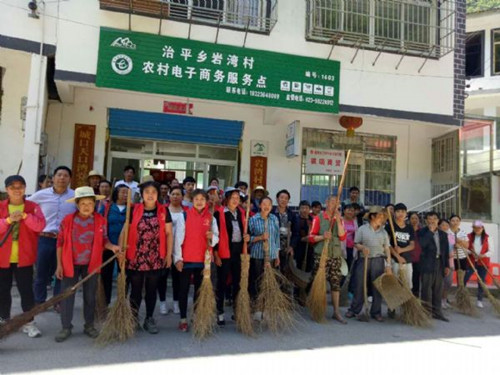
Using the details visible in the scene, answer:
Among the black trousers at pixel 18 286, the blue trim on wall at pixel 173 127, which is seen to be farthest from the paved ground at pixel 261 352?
the blue trim on wall at pixel 173 127

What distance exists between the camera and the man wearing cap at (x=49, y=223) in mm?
4184

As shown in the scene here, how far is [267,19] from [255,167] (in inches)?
113

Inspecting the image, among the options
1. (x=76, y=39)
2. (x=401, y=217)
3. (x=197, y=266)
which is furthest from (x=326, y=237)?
(x=76, y=39)

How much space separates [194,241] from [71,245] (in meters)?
1.16

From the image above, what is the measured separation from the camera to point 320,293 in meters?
4.64

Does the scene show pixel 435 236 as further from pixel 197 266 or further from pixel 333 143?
pixel 333 143

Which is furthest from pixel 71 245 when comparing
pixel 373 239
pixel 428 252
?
pixel 428 252

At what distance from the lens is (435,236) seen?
5406 mm

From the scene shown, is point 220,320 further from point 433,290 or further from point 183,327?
point 433,290

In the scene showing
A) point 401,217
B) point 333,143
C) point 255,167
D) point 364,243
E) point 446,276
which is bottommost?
point 446,276

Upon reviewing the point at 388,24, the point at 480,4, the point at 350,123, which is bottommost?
the point at 350,123

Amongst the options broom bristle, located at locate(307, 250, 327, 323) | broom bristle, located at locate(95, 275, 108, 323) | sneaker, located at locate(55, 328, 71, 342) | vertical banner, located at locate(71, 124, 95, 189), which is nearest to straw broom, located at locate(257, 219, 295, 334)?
broom bristle, located at locate(307, 250, 327, 323)

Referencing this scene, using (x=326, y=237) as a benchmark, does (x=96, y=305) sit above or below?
below

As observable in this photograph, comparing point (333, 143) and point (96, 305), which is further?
point (333, 143)
